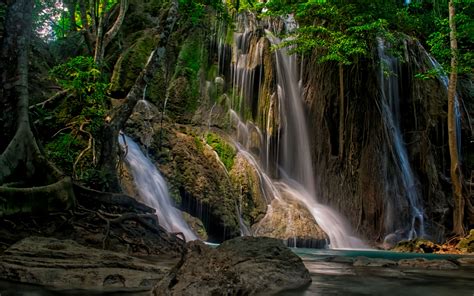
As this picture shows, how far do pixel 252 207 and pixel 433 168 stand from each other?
31.6ft

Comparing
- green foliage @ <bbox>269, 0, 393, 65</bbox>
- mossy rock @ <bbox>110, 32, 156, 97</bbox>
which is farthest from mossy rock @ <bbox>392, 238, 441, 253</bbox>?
mossy rock @ <bbox>110, 32, 156, 97</bbox>

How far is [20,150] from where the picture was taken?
6105mm

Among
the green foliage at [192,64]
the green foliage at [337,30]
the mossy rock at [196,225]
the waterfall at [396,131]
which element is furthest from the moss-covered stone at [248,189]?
the waterfall at [396,131]

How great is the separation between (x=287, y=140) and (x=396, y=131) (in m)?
5.24

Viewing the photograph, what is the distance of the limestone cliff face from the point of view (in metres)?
16.4

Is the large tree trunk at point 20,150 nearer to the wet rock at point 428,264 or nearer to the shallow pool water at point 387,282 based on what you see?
the shallow pool water at point 387,282

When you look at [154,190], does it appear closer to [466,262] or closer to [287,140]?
[287,140]

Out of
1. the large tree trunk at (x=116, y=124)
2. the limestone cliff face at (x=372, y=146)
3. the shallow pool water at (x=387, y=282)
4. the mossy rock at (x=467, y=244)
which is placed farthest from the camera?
the limestone cliff face at (x=372, y=146)

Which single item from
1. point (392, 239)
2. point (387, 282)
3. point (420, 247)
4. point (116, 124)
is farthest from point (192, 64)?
point (387, 282)

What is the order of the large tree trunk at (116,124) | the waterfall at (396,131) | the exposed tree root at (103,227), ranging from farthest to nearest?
the waterfall at (396,131) → the large tree trunk at (116,124) → the exposed tree root at (103,227)

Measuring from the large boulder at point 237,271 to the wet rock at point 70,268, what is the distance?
1.97ft

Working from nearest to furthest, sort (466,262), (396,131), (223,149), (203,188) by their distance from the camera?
(466,262)
(203,188)
(223,149)
(396,131)

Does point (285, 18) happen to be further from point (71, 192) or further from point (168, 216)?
point (71, 192)

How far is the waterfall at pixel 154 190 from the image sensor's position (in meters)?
10.1
